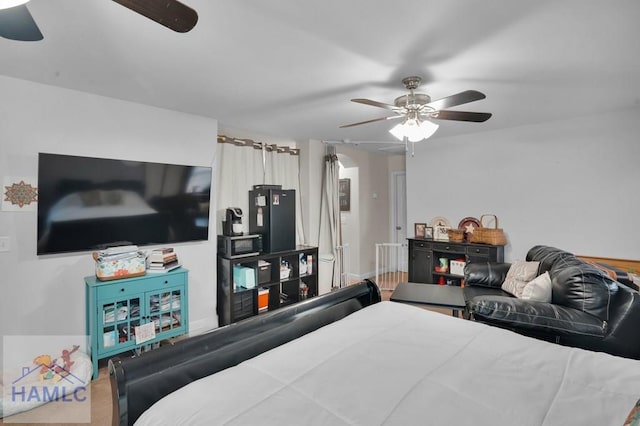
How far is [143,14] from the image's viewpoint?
1.09 metres

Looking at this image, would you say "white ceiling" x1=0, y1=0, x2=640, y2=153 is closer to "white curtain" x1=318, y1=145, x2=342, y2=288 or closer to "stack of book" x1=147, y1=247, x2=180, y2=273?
"stack of book" x1=147, y1=247, x2=180, y2=273

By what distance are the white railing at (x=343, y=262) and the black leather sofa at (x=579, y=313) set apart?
2.93 m

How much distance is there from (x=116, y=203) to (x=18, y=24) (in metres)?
1.97

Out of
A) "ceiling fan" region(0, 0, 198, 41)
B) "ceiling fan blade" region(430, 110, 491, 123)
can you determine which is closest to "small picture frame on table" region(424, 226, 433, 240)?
"ceiling fan blade" region(430, 110, 491, 123)

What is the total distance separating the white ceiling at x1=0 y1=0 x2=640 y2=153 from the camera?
65.4 inches

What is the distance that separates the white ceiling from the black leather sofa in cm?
155

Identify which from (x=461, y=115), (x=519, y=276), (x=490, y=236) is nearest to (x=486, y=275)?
(x=519, y=276)

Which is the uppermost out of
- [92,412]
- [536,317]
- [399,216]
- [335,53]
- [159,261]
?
[335,53]

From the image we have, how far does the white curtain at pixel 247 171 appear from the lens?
13.1ft

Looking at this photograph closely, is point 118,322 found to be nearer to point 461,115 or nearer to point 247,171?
point 247,171

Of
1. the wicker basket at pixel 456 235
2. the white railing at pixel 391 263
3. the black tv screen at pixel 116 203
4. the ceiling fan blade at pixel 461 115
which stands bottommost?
the white railing at pixel 391 263

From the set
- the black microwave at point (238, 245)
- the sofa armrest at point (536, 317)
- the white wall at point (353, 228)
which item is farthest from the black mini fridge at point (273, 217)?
the sofa armrest at point (536, 317)

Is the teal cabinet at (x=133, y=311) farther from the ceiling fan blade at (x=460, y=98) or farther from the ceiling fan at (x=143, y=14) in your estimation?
the ceiling fan blade at (x=460, y=98)

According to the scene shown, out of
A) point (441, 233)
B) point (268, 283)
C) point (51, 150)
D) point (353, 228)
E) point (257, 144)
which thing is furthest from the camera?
point (353, 228)
